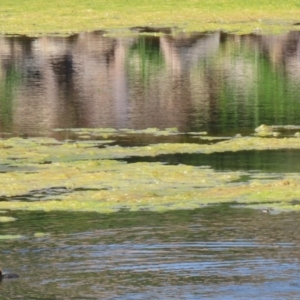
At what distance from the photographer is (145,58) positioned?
33.8m

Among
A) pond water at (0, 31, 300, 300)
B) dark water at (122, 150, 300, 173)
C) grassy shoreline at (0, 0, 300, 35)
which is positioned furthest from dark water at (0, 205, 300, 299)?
grassy shoreline at (0, 0, 300, 35)

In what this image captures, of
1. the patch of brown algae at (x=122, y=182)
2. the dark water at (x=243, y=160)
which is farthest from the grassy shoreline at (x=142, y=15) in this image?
the dark water at (x=243, y=160)

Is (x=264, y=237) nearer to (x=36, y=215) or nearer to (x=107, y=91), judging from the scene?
(x=36, y=215)

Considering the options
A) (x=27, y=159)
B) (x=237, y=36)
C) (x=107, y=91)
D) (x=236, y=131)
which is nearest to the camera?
(x=27, y=159)

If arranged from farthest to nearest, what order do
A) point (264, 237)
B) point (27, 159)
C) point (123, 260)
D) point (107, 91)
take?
point (107, 91)
point (27, 159)
point (264, 237)
point (123, 260)

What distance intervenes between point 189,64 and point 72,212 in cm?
1764

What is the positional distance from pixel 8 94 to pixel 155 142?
7.86m

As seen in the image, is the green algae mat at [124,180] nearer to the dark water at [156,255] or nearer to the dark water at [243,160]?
the dark water at [243,160]

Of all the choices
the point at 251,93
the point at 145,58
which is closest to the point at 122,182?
the point at 251,93

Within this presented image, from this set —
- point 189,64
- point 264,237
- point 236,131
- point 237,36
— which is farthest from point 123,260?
point 237,36

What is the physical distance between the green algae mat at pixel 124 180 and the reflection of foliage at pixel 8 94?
3031 mm

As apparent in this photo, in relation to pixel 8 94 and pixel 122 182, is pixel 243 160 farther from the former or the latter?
pixel 8 94

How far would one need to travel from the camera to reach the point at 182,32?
41469mm

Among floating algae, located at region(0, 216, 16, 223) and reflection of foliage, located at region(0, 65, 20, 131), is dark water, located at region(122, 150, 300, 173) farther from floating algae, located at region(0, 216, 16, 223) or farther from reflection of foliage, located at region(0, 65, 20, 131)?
reflection of foliage, located at region(0, 65, 20, 131)
